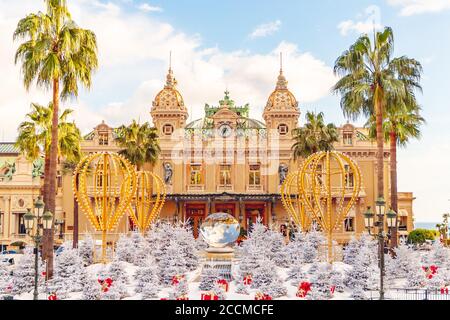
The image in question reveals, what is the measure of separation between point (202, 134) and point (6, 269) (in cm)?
3302

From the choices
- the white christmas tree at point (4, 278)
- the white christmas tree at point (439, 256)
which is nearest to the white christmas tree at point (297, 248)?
the white christmas tree at point (439, 256)

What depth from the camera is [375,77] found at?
27.7 metres

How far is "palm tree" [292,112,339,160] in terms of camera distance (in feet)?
129

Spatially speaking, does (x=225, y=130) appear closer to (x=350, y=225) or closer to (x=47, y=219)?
(x=350, y=225)

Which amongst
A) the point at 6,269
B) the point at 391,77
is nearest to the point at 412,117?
the point at 391,77

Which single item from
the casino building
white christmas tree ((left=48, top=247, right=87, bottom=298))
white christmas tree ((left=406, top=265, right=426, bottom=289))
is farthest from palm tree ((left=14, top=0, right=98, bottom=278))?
the casino building

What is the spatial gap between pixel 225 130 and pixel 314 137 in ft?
49.3

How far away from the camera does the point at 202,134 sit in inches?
2089

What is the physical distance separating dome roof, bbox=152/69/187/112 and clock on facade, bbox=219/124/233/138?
5.10m

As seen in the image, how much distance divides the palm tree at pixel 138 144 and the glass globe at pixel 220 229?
1889 centimetres

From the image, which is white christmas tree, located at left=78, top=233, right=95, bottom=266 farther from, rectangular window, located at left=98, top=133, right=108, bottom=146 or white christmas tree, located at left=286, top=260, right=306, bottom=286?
A: rectangular window, located at left=98, top=133, right=108, bottom=146

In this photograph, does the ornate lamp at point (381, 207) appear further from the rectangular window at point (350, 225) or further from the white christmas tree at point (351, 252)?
the rectangular window at point (350, 225)

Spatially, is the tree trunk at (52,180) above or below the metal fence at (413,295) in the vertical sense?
above

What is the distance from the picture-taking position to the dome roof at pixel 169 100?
5453 cm
